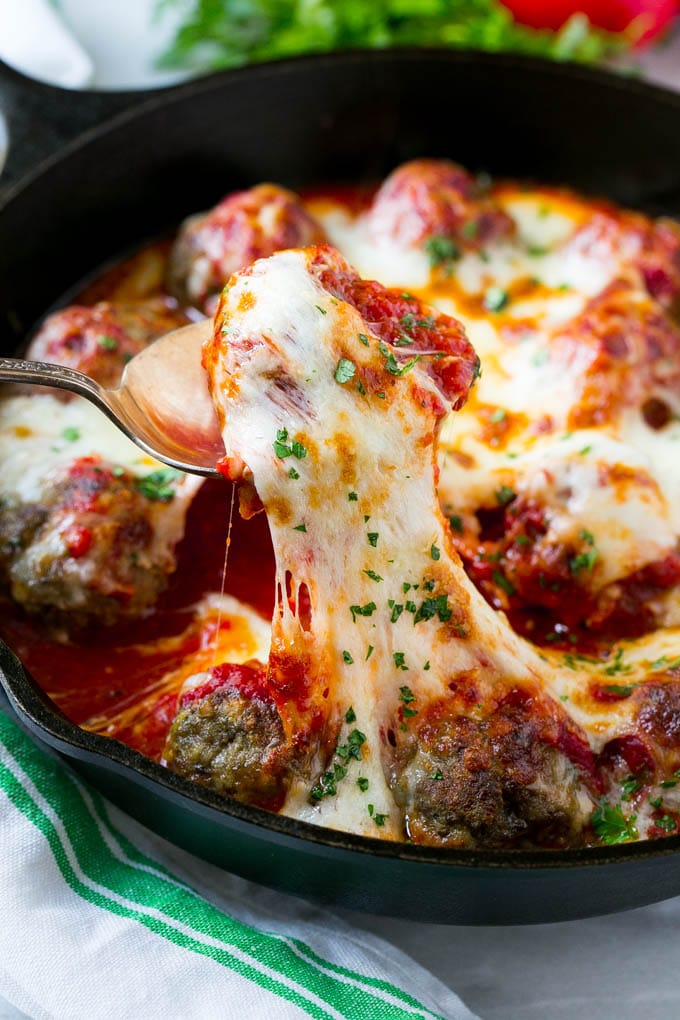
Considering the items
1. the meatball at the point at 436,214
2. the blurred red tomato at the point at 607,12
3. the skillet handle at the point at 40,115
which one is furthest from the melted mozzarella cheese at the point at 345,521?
the blurred red tomato at the point at 607,12

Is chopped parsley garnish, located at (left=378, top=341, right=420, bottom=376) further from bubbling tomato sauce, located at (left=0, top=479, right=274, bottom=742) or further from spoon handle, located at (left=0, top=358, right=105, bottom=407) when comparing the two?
bubbling tomato sauce, located at (left=0, top=479, right=274, bottom=742)

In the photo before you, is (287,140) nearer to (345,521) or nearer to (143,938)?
(345,521)

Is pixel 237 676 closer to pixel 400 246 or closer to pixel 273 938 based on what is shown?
pixel 273 938

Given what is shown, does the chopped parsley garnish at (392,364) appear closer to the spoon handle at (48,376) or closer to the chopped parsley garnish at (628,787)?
the spoon handle at (48,376)

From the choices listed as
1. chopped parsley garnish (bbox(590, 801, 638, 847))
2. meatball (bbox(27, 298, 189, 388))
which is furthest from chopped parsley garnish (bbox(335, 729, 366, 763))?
meatball (bbox(27, 298, 189, 388))

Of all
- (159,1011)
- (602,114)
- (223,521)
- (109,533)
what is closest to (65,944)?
(159,1011)

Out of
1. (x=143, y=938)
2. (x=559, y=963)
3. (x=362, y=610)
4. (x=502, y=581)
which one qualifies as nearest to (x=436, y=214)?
(x=502, y=581)
